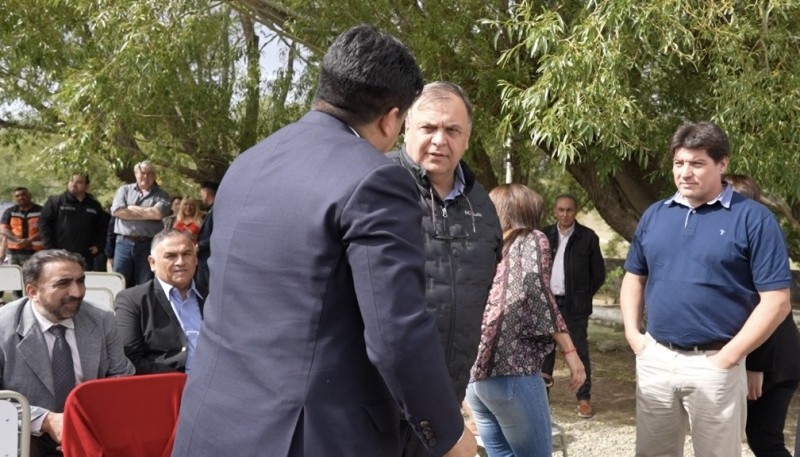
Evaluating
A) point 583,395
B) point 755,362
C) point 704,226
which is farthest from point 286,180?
point 583,395

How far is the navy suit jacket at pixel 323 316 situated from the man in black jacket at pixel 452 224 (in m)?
0.93

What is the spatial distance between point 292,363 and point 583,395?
19.9 ft

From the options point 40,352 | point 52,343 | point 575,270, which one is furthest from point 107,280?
point 575,270

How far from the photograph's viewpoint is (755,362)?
182 inches

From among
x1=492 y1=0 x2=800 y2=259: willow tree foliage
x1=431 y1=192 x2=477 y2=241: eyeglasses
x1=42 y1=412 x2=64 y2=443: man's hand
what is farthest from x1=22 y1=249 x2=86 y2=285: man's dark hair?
x1=492 y1=0 x2=800 y2=259: willow tree foliage

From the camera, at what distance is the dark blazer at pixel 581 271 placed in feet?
26.5

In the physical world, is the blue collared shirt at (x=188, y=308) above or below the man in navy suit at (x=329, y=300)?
below

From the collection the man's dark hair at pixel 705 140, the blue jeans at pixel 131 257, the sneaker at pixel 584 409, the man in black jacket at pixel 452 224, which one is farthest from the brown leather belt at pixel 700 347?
the blue jeans at pixel 131 257

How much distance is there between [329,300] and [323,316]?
4 cm

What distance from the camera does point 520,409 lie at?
389 centimetres

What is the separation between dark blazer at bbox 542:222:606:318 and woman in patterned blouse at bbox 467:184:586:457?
3971mm

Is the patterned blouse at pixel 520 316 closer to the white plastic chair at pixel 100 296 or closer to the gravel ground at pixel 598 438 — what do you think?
the gravel ground at pixel 598 438

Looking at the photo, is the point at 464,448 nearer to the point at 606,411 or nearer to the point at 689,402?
the point at 689,402

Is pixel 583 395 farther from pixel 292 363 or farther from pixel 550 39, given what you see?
pixel 292 363
